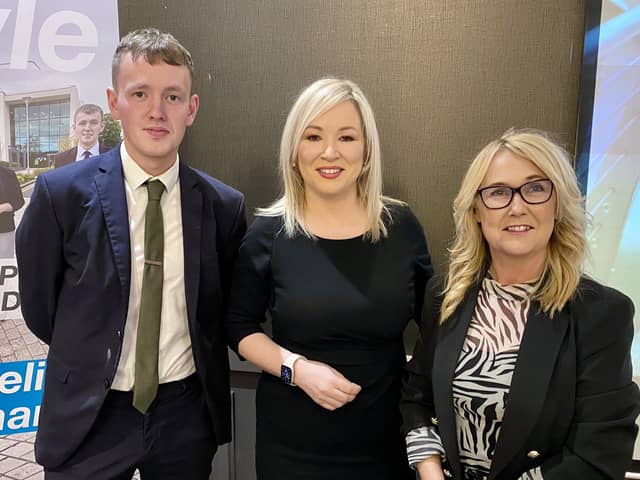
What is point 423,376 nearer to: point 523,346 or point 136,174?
point 523,346

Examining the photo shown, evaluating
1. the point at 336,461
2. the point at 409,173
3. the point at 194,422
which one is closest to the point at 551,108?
the point at 409,173

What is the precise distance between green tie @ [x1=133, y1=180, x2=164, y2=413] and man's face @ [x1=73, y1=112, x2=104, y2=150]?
96cm

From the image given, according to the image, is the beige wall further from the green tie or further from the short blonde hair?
the green tie

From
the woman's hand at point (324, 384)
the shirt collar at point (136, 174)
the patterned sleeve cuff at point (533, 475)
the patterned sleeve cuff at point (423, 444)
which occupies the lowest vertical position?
the patterned sleeve cuff at point (423, 444)

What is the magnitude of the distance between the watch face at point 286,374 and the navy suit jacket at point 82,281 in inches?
10.6

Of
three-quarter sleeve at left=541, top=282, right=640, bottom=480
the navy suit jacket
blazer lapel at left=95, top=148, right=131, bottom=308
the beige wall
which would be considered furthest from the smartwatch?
the beige wall

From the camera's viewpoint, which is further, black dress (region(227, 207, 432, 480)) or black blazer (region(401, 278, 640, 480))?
black dress (region(227, 207, 432, 480))

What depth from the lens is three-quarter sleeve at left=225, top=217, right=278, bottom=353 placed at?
1688 millimetres

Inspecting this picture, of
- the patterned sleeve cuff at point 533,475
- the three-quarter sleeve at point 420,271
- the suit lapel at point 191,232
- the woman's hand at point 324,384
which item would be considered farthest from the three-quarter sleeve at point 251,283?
the patterned sleeve cuff at point 533,475

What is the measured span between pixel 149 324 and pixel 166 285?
5.1 inches

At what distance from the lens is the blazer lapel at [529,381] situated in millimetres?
1246

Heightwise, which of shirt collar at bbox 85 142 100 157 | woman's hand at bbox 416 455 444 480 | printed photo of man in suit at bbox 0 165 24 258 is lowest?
woman's hand at bbox 416 455 444 480

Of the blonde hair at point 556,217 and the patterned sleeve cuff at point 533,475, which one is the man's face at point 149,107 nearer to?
the blonde hair at point 556,217

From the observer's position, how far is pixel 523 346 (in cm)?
129
